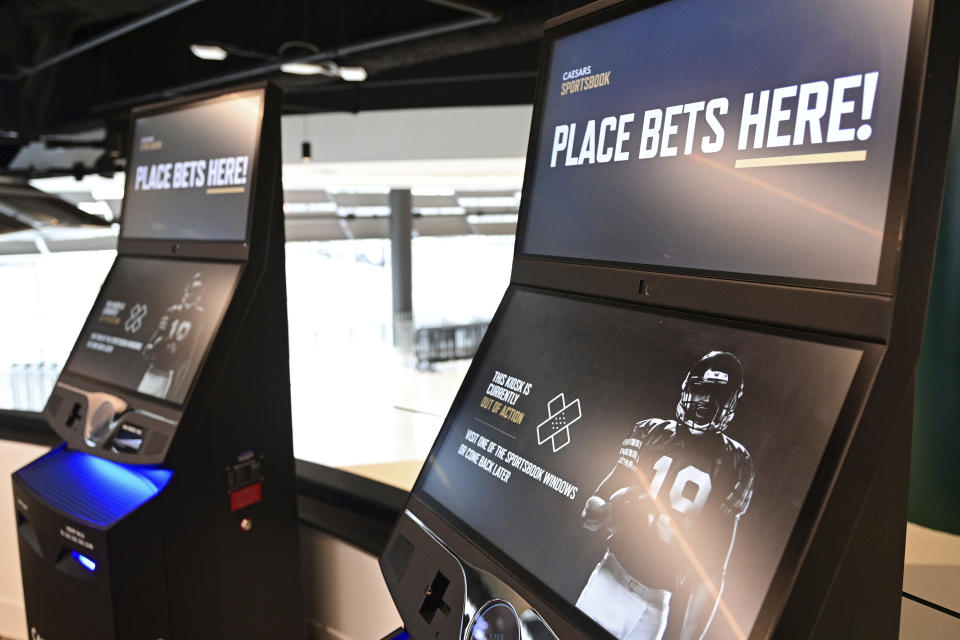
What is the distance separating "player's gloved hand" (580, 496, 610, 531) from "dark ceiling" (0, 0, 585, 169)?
13.5 ft

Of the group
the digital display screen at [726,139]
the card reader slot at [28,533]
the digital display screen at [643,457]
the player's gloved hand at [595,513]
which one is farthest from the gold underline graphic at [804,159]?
the card reader slot at [28,533]

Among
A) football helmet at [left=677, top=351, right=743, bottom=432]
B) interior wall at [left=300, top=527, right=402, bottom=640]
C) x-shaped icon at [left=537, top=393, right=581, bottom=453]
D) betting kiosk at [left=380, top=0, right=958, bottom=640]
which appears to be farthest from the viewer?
interior wall at [left=300, top=527, right=402, bottom=640]

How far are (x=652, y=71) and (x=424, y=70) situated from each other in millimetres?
7178

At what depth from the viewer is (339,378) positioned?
871cm

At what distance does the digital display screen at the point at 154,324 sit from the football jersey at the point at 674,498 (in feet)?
3.98

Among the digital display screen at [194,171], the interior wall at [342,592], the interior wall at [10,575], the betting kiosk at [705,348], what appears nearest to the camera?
the betting kiosk at [705,348]

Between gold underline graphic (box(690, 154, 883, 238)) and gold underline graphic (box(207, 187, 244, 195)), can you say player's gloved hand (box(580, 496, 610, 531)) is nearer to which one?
gold underline graphic (box(690, 154, 883, 238))

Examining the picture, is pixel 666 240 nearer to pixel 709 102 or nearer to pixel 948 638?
pixel 709 102

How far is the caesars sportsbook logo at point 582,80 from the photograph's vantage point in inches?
41.5

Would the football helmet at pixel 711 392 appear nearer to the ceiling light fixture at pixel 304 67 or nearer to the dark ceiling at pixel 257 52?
the dark ceiling at pixel 257 52

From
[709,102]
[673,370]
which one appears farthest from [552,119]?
[673,370]

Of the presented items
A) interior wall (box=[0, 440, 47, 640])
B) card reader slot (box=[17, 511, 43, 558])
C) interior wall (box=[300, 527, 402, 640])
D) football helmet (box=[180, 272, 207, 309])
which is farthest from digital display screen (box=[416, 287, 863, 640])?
interior wall (box=[0, 440, 47, 640])

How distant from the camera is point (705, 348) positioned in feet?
2.74

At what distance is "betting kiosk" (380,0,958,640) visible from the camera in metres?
0.67
